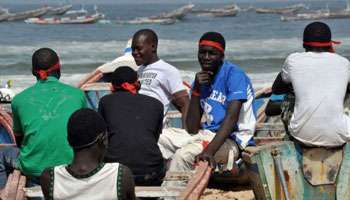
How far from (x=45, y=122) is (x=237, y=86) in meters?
1.50

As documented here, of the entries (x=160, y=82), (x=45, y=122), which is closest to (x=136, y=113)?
(x=45, y=122)

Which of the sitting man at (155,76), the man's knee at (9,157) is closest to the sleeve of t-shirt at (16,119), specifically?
the man's knee at (9,157)

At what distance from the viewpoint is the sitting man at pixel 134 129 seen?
4.61 m

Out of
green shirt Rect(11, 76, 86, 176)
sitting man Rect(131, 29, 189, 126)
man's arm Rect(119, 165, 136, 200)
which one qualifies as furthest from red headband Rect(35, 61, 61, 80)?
man's arm Rect(119, 165, 136, 200)

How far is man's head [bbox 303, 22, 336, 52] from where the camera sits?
492cm

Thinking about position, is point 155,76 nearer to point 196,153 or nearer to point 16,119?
point 196,153

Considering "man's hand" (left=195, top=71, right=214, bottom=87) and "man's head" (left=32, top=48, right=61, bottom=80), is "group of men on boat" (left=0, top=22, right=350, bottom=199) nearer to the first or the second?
"man's head" (left=32, top=48, right=61, bottom=80)

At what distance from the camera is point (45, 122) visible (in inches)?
185

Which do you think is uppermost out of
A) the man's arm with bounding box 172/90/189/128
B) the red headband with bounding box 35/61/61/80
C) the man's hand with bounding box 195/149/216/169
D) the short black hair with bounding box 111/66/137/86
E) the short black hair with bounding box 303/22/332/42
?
the short black hair with bounding box 303/22/332/42

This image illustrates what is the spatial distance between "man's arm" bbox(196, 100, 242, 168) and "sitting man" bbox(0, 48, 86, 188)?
974mm

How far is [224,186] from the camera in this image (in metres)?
6.51

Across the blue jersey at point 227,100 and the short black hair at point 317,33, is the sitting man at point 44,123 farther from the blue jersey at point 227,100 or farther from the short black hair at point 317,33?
the short black hair at point 317,33

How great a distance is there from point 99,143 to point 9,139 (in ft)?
16.4

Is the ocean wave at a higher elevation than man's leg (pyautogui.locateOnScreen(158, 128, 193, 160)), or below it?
below
